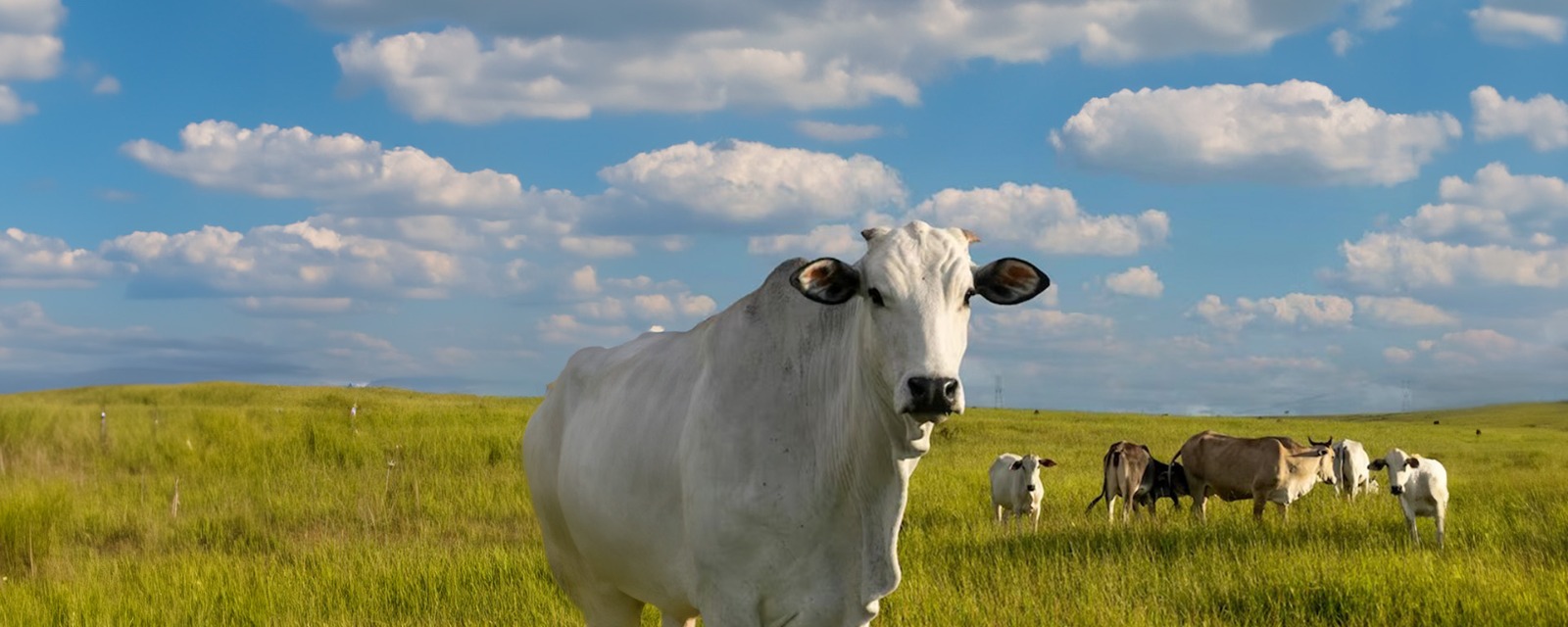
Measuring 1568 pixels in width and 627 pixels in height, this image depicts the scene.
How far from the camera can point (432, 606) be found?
31.8 feet

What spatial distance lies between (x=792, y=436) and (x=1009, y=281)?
39.7 inches

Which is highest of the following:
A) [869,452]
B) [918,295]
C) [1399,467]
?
[918,295]

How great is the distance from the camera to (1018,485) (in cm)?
1408

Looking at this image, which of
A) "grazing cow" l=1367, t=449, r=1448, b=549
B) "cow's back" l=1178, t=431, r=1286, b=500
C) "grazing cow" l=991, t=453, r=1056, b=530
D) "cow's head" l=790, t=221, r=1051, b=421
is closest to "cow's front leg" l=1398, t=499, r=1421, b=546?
"grazing cow" l=1367, t=449, r=1448, b=549

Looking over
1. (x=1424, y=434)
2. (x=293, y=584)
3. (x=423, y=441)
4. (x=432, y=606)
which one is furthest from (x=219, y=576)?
(x=1424, y=434)

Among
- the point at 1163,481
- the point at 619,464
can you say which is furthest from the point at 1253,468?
the point at 619,464

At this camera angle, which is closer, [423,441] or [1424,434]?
[423,441]

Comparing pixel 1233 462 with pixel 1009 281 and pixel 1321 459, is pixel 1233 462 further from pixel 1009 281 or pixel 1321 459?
pixel 1009 281

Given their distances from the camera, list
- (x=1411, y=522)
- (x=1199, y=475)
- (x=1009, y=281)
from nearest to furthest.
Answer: (x=1009, y=281) → (x=1411, y=522) → (x=1199, y=475)

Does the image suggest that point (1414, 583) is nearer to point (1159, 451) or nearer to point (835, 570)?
point (835, 570)

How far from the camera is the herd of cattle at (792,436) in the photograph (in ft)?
12.9

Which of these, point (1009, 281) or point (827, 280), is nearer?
point (827, 280)

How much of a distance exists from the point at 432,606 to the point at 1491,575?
8600 millimetres

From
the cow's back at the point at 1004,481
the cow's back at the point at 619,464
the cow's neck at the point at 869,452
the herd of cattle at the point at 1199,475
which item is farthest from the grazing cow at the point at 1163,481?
the cow's neck at the point at 869,452
